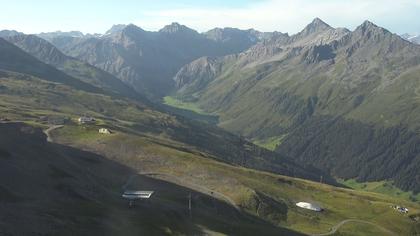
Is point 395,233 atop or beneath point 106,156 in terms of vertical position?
beneath

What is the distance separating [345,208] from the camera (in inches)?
7411

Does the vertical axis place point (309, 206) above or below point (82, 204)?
below

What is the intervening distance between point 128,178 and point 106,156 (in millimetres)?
24145

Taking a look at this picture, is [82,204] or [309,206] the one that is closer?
[82,204]

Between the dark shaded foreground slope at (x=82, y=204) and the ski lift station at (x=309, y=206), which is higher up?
the dark shaded foreground slope at (x=82, y=204)

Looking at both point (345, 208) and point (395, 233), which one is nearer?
point (395, 233)

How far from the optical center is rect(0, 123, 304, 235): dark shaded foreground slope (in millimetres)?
90062

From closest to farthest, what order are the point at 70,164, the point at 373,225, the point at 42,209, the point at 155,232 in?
the point at 42,209 → the point at 155,232 → the point at 70,164 → the point at 373,225

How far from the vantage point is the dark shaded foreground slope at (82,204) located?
9006 cm

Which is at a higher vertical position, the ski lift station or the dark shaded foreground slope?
the dark shaded foreground slope

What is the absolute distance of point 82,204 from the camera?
4092 inches

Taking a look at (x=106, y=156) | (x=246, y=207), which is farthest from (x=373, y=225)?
(x=106, y=156)

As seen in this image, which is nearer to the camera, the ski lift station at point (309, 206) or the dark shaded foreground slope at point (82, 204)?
the dark shaded foreground slope at point (82, 204)

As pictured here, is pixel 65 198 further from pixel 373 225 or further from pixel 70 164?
pixel 373 225
